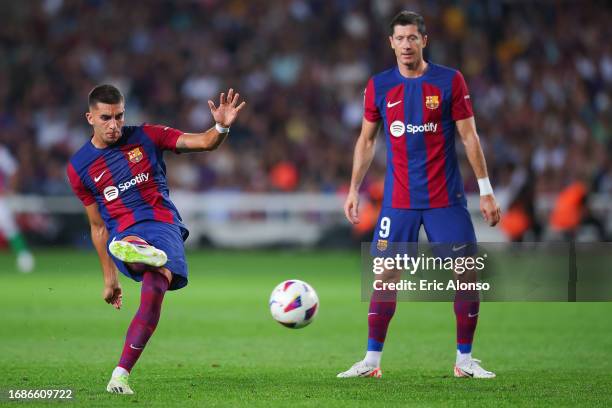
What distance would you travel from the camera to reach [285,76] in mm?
25000

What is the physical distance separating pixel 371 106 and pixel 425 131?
0.44 metres

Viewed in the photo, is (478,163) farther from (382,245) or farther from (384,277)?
(384,277)

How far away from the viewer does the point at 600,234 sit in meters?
19.3

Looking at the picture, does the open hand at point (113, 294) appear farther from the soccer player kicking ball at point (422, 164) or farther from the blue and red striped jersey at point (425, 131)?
the blue and red striped jersey at point (425, 131)

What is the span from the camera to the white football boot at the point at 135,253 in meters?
7.05

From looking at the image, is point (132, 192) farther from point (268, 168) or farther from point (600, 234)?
point (268, 168)

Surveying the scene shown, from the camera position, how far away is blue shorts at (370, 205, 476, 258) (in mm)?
7992

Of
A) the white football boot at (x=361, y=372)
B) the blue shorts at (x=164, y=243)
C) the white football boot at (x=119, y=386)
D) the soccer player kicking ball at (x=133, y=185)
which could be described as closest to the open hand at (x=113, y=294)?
the soccer player kicking ball at (x=133, y=185)

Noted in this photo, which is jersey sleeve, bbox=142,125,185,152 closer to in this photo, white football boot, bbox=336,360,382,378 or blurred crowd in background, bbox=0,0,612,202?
white football boot, bbox=336,360,382,378

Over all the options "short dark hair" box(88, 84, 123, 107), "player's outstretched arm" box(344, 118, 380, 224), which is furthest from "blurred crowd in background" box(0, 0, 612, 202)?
"short dark hair" box(88, 84, 123, 107)

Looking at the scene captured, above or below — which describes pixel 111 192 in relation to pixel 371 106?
below

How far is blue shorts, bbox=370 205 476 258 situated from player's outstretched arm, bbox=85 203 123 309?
1.80m

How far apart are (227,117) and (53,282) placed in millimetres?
8906

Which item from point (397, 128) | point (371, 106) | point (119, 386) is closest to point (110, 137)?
point (119, 386)
